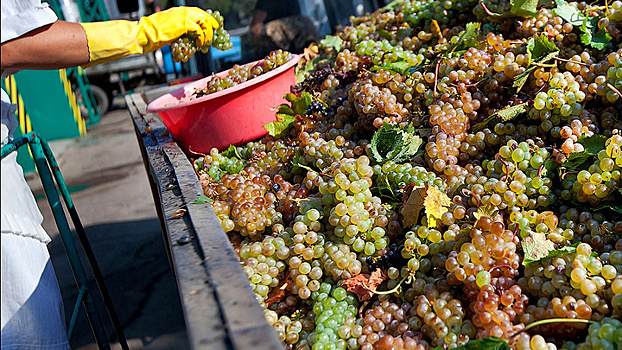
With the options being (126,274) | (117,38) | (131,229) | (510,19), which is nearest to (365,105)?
(510,19)

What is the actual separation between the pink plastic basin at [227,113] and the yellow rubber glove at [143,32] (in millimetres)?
272

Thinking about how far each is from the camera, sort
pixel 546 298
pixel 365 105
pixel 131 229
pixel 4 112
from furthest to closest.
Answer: pixel 131 229 < pixel 365 105 < pixel 4 112 < pixel 546 298

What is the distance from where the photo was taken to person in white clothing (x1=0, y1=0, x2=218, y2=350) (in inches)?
52.3

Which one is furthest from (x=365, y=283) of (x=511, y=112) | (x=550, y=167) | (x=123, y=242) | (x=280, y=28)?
(x=280, y=28)

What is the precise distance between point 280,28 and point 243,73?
2351 millimetres

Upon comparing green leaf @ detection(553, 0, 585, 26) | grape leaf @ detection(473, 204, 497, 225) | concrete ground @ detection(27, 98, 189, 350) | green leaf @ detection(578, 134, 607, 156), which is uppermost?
green leaf @ detection(553, 0, 585, 26)

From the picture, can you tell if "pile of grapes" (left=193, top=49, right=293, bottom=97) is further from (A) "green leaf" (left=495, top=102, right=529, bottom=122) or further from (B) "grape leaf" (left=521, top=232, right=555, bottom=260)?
(B) "grape leaf" (left=521, top=232, right=555, bottom=260)

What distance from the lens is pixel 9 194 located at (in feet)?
4.22

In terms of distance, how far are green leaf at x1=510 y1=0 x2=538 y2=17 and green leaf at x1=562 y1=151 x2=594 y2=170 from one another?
74cm

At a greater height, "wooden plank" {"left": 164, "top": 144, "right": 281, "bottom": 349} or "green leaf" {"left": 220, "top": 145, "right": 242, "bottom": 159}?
"wooden plank" {"left": 164, "top": 144, "right": 281, "bottom": 349}

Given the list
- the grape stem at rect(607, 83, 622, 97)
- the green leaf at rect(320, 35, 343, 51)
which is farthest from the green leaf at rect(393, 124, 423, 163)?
the green leaf at rect(320, 35, 343, 51)

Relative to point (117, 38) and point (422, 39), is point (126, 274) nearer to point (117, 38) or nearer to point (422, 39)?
point (117, 38)

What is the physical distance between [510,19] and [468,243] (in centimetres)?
116

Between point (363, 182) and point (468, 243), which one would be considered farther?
point (363, 182)
